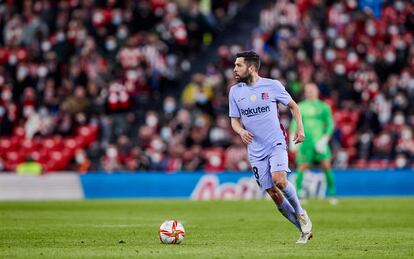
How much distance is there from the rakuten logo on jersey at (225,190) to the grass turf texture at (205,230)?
4.30 metres

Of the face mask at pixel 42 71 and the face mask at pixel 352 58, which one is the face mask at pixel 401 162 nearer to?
the face mask at pixel 352 58

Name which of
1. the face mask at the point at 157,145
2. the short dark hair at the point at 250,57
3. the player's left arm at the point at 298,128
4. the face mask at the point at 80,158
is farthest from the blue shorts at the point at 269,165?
the face mask at the point at 80,158

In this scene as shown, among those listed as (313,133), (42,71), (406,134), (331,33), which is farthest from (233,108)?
(42,71)

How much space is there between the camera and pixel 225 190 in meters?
30.3

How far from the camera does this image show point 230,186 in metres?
30.2

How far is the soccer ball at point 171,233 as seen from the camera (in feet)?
44.1

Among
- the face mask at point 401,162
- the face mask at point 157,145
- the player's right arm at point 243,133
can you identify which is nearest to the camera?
the player's right arm at point 243,133

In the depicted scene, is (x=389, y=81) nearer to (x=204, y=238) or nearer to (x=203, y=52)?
(x=203, y=52)

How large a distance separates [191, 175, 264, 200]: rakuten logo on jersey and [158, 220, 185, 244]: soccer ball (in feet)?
54.4

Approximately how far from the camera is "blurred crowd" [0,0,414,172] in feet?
105

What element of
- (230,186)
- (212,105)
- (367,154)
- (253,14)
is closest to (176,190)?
(230,186)

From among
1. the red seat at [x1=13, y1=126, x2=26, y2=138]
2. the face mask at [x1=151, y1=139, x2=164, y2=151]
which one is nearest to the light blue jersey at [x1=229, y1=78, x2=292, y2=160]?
the face mask at [x1=151, y1=139, x2=164, y2=151]

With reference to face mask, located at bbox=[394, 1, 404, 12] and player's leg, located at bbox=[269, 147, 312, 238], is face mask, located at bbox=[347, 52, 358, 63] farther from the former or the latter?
player's leg, located at bbox=[269, 147, 312, 238]

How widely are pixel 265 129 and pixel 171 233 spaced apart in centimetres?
189
